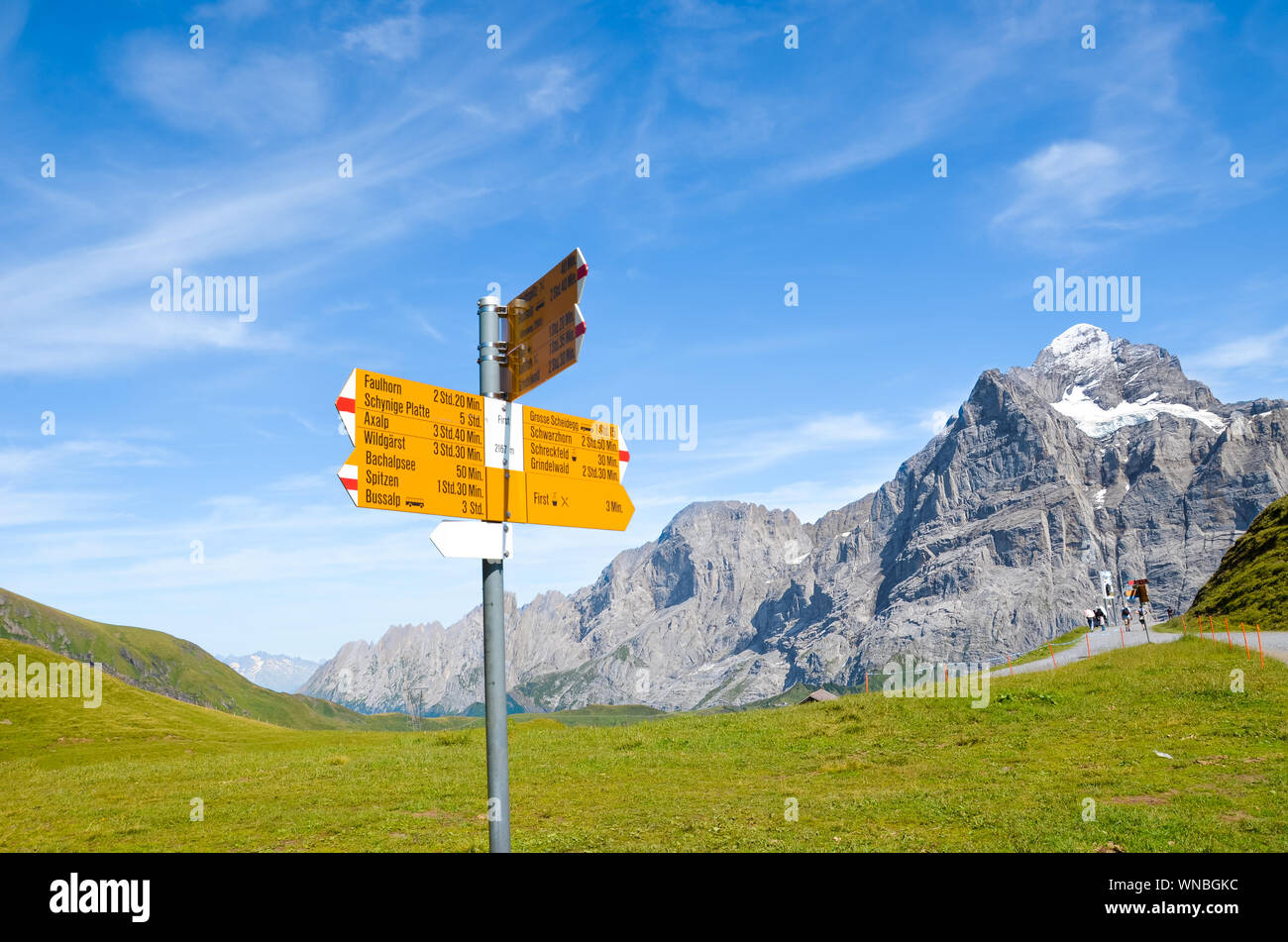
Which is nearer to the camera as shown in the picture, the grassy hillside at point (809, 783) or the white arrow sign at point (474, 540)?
the white arrow sign at point (474, 540)

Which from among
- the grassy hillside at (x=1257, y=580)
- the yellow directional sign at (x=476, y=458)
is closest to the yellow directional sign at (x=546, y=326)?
the yellow directional sign at (x=476, y=458)

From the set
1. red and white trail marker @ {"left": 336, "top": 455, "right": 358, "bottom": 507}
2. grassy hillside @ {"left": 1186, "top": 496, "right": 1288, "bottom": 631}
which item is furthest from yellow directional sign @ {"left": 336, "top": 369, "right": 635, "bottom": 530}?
grassy hillside @ {"left": 1186, "top": 496, "right": 1288, "bottom": 631}

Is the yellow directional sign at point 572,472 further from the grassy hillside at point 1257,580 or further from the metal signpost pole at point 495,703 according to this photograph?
the grassy hillside at point 1257,580

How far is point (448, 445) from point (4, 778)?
4088cm

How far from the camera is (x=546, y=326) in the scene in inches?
316

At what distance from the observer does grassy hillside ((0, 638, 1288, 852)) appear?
16.8 m

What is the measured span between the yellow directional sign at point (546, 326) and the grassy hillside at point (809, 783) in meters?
11.5

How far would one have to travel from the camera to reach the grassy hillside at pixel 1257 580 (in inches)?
2072

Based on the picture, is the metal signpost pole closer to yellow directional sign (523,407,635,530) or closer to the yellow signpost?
the yellow signpost

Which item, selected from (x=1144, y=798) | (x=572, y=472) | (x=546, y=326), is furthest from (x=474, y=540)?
(x=1144, y=798)

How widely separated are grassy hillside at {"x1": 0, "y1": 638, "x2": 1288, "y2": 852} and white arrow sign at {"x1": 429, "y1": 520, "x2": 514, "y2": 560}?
1067 cm
